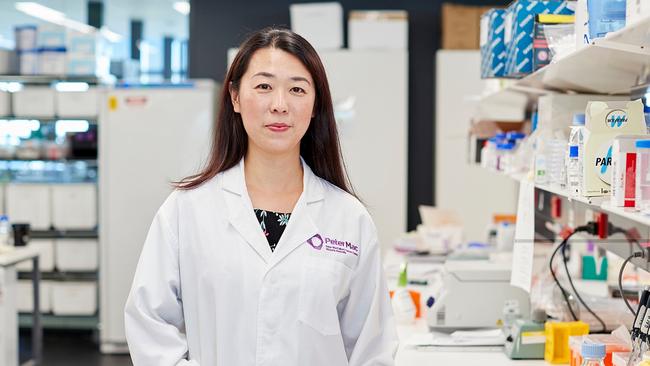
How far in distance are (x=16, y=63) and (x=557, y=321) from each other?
4.97 m

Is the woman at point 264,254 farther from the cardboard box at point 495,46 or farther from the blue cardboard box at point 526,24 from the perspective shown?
the cardboard box at point 495,46

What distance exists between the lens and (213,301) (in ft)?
5.94

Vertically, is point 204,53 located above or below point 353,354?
above

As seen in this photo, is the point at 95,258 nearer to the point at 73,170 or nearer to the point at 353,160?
the point at 73,170

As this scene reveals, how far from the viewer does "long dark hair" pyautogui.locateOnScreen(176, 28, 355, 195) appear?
1.91 m

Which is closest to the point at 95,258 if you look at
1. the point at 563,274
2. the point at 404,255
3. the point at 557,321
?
the point at 404,255

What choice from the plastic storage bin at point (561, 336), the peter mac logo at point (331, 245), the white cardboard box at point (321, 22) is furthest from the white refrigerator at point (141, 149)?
the peter mac logo at point (331, 245)

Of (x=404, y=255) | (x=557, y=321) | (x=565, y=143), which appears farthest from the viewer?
(x=404, y=255)

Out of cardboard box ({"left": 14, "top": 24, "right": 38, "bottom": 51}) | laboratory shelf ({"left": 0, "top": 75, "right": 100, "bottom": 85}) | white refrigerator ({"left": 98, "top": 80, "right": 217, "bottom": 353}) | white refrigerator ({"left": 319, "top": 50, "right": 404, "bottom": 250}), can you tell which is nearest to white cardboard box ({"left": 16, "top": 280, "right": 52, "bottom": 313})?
white refrigerator ({"left": 98, "top": 80, "right": 217, "bottom": 353})

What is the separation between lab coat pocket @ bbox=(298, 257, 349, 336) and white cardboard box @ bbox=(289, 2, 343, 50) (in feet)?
13.2

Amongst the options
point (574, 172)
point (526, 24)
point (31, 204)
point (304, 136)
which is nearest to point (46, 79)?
point (31, 204)

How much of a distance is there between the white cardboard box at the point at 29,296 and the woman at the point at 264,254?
4.40 m

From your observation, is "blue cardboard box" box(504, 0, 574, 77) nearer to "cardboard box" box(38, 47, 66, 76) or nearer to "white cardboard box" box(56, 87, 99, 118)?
"white cardboard box" box(56, 87, 99, 118)

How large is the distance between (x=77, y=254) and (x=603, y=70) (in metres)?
4.54
